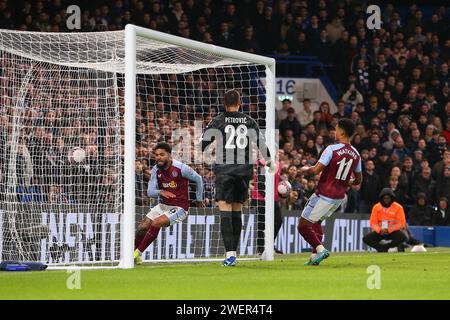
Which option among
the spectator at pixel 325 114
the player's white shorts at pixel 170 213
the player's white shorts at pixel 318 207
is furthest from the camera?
the spectator at pixel 325 114

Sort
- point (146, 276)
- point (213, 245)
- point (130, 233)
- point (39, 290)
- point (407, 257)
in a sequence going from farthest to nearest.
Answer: point (213, 245) → point (407, 257) → point (130, 233) → point (146, 276) → point (39, 290)

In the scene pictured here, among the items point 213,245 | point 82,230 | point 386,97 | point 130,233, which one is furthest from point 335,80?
point 130,233

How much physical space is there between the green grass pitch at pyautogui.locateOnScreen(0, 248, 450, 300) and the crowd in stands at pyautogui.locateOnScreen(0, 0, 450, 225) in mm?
7652

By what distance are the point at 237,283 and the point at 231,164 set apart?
2.71 meters

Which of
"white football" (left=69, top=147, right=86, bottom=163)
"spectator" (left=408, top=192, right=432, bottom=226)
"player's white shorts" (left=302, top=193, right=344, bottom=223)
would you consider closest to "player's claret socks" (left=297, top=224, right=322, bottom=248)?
"player's white shorts" (left=302, top=193, right=344, bottom=223)

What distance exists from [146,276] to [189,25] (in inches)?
557

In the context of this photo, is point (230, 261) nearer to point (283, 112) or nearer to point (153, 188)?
point (153, 188)

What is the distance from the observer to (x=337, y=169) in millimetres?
12445

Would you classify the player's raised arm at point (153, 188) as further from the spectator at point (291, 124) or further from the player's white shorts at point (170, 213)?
the spectator at point (291, 124)

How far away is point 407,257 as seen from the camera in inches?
619

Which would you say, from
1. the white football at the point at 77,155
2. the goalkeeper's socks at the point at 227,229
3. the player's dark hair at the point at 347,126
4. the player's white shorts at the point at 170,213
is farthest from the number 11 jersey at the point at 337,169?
the white football at the point at 77,155

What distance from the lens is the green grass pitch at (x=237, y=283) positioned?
8.70 metres

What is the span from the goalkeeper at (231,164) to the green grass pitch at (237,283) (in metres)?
0.51

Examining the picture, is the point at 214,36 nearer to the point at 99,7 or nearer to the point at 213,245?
the point at 99,7
